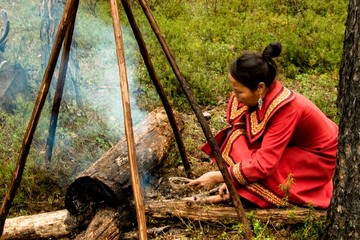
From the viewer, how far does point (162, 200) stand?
13.0ft

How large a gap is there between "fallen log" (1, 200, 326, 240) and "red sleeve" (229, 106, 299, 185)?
1.07ft

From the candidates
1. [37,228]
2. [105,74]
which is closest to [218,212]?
[37,228]

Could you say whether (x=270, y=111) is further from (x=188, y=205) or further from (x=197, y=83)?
(x=197, y=83)

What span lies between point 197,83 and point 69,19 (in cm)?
278

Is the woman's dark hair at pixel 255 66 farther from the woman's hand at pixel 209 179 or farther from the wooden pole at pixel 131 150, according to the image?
the wooden pole at pixel 131 150

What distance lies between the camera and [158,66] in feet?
21.0

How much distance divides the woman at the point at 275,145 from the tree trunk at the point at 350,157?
0.53m

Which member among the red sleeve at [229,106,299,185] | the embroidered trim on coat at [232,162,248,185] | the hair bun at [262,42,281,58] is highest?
the hair bun at [262,42,281,58]

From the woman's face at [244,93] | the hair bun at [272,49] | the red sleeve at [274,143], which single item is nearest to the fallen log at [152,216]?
the red sleeve at [274,143]

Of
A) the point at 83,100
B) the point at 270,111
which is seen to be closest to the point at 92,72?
the point at 83,100

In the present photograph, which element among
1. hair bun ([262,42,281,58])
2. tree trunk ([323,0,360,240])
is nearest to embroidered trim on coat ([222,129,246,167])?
hair bun ([262,42,281,58])

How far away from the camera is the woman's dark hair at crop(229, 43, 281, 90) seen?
11.2 ft

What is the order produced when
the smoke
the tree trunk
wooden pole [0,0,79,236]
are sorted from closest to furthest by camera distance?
the tree trunk, wooden pole [0,0,79,236], the smoke

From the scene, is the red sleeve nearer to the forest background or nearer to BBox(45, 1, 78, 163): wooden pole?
the forest background
